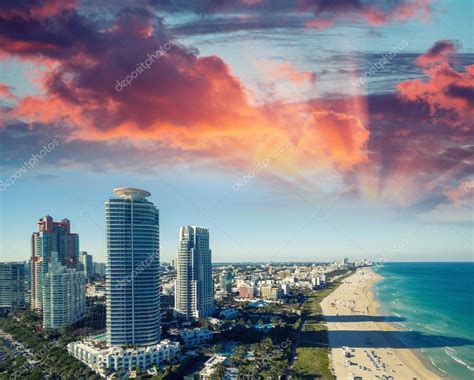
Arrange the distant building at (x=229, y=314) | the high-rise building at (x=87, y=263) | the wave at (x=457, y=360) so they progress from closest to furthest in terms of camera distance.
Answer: the wave at (x=457, y=360) → the distant building at (x=229, y=314) → the high-rise building at (x=87, y=263)

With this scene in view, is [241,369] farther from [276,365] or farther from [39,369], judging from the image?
[39,369]

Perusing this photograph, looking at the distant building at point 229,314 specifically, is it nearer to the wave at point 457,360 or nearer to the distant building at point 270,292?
the distant building at point 270,292

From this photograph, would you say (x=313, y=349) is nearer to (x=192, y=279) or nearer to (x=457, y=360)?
(x=457, y=360)

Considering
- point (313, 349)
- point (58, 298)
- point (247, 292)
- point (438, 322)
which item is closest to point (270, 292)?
point (247, 292)

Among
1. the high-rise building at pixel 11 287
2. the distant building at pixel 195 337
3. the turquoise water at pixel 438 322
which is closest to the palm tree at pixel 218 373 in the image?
the distant building at pixel 195 337

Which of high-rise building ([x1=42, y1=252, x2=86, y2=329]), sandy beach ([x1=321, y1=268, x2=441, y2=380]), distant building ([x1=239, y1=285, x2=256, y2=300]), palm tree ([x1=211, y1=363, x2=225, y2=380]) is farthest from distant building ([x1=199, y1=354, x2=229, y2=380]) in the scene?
distant building ([x1=239, y1=285, x2=256, y2=300])

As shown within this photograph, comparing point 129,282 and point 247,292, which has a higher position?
point 129,282

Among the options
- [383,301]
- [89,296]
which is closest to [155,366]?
[89,296]
